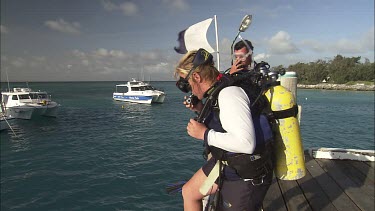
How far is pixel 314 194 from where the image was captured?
16.3 ft

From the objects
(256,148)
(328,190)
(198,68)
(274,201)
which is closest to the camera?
(256,148)

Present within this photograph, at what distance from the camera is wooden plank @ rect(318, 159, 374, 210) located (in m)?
4.61

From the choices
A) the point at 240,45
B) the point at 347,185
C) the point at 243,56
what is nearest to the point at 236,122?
the point at 243,56

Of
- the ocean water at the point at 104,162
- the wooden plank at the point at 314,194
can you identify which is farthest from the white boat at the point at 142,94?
the wooden plank at the point at 314,194

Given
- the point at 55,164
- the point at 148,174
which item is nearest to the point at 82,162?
the point at 55,164

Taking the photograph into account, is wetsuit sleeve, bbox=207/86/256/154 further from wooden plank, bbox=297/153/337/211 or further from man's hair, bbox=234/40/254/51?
wooden plank, bbox=297/153/337/211

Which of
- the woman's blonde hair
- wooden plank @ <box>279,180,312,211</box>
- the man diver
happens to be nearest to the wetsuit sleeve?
the woman's blonde hair

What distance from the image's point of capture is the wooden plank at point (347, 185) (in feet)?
15.1

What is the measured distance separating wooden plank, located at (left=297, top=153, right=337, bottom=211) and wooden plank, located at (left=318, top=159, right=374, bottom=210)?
0.49 m

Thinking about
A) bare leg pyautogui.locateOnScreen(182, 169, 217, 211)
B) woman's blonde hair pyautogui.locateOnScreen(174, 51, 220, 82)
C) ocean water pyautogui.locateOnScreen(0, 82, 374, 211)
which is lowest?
ocean water pyautogui.locateOnScreen(0, 82, 374, 211)

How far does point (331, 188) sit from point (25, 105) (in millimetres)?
38891

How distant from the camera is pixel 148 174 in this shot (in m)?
14.9

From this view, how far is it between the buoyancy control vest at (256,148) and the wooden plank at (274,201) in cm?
231

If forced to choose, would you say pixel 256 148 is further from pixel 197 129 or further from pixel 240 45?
pixel 240 45
